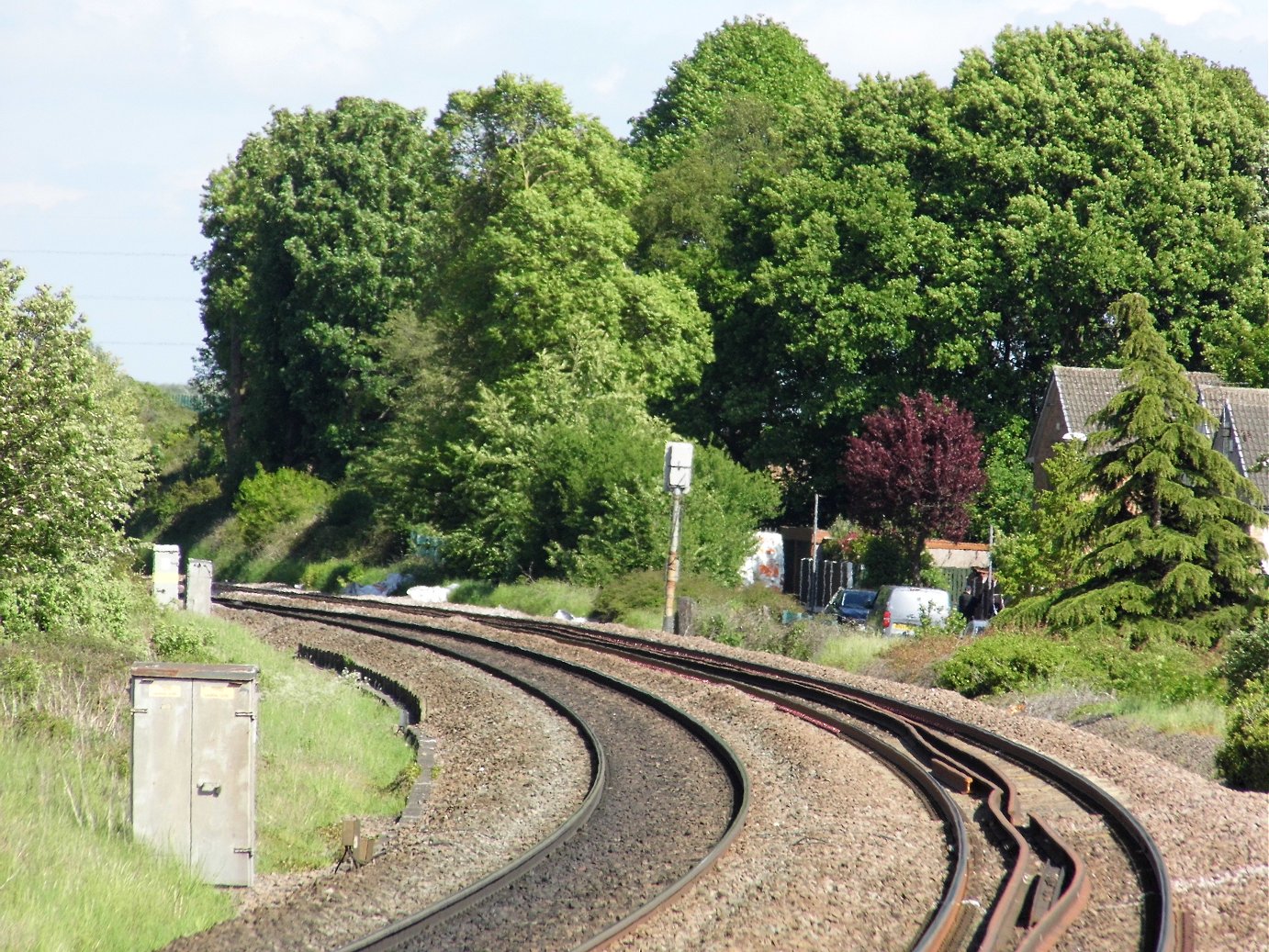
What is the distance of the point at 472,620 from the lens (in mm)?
32625

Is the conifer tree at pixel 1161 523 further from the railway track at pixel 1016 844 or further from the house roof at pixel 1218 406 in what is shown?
the house roof at pixel 1218 406

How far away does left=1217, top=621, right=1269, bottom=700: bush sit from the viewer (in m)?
17.3

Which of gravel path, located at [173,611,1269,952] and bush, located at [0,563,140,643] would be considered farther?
bush, located at [0,563,140,643]

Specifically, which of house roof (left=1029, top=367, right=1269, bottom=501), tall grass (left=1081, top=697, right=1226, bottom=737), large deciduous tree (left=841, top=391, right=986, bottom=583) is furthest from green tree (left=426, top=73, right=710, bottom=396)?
tall grass (left=1081, top=697, right=1226, bottom=737)

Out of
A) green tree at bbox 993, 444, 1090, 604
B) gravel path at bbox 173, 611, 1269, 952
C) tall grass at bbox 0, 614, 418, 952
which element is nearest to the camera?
tall grass at bbox 0, 614, 418, 952

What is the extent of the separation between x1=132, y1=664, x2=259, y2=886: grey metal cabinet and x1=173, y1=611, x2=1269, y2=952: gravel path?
0.65m

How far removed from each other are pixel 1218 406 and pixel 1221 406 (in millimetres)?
712

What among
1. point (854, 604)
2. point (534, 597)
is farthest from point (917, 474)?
point (534, 597)

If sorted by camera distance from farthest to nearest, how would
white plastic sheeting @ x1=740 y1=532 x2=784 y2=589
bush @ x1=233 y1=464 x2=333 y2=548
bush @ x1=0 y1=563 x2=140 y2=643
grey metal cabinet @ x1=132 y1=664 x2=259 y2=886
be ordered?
bush @ x1=233 y1=464 x2=333 y2=548
white plastic sheeting @ x1=740 y1=532 x2=784 y2=589
bush @ x1=0 y1=563 x2=140 y2=643
grey metal cabinet @ x1=132 y1=664 x2=259 y2=886

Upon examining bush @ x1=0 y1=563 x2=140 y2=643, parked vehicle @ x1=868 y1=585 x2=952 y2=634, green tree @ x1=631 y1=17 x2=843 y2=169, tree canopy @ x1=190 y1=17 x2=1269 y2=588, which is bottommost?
parked vehicle @ x1=868 y1=585 x2=952 y2=634

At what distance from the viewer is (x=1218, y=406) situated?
4006 cm

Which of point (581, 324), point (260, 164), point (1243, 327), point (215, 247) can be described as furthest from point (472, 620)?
point (215, 247)

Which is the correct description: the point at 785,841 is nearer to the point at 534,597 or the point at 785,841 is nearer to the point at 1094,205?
the point at 534,597

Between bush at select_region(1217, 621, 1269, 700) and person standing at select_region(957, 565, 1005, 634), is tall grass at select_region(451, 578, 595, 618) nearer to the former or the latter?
person standing at select_region(957, 565, 1005, 634)
